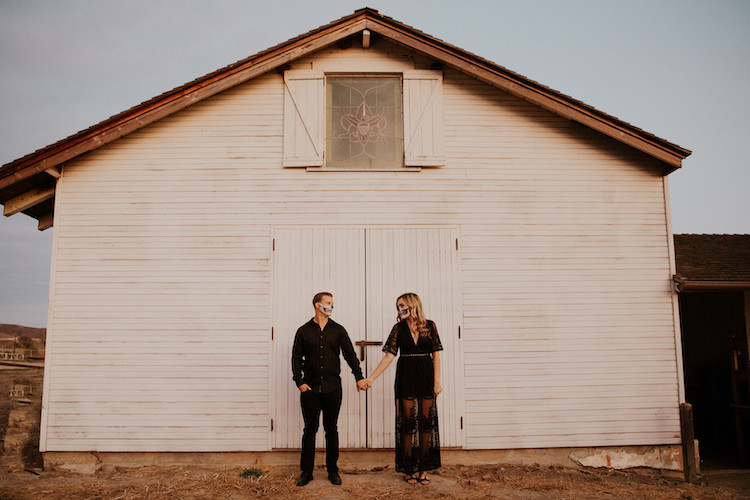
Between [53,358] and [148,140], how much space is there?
339 centimetres

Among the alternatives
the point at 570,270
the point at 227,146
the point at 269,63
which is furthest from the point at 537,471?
the point at 269,63

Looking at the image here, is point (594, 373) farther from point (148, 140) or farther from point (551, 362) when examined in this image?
point (148, 140)

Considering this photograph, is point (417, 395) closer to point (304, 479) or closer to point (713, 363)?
point (304, 479)

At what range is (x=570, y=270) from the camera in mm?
7469

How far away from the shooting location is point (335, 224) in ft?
24.2

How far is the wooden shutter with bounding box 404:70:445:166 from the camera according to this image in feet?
24.6

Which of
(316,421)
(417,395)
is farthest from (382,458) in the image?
(417,395)

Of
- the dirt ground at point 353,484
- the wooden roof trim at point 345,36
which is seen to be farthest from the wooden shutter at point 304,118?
the dirt ground at point 353,484

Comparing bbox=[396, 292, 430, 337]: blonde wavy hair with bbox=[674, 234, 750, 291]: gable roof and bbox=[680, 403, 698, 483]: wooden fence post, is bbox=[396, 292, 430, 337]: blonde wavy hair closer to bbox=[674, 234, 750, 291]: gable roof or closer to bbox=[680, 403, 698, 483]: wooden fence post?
bbox=[674, 234, 750, 291]: gable roof

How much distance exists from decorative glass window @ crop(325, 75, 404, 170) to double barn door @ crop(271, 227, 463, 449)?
1.08 meters

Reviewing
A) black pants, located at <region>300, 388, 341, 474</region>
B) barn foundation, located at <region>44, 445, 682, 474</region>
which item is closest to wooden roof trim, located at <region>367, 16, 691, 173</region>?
barn foundation, located at <region>44, 445, 682, 474</region>

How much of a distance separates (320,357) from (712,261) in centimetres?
711

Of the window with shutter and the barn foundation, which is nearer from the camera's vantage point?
the barn foundation

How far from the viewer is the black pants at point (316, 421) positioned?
6059 mm
